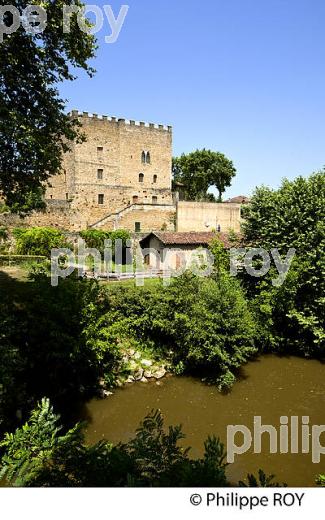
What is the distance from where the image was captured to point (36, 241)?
26688 millimetres

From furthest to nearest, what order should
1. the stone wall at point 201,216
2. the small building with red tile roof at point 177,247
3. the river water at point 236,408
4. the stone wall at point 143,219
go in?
the stone wall at point 201,216 < the stone wall at point 143,219 < the small building with red tile roof at point 177,247 < the river water at point 236,408

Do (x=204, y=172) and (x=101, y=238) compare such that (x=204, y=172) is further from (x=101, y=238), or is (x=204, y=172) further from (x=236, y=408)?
(x=236, y=408)

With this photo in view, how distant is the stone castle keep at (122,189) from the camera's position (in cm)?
3462

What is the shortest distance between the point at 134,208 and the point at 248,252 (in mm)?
18652

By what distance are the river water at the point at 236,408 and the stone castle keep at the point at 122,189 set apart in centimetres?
2149

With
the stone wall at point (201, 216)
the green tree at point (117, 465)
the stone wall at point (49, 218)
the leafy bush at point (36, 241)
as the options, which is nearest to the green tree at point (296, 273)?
the green tree at point (117, 465)

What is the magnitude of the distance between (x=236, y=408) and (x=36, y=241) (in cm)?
1955

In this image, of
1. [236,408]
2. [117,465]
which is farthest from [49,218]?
[117,465]

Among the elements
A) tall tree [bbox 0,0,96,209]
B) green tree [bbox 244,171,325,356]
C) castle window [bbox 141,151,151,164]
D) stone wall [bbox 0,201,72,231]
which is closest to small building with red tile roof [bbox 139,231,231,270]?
green tree [bbox 244,171,325,356]

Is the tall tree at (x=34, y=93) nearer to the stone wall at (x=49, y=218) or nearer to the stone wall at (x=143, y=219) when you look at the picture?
the stone wall at (x=49, y=218)

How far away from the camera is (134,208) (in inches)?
1368

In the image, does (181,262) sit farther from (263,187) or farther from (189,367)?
(189,367)

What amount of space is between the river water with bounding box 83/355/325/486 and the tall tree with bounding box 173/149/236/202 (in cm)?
3683

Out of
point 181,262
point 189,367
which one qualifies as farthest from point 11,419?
point 181,262
